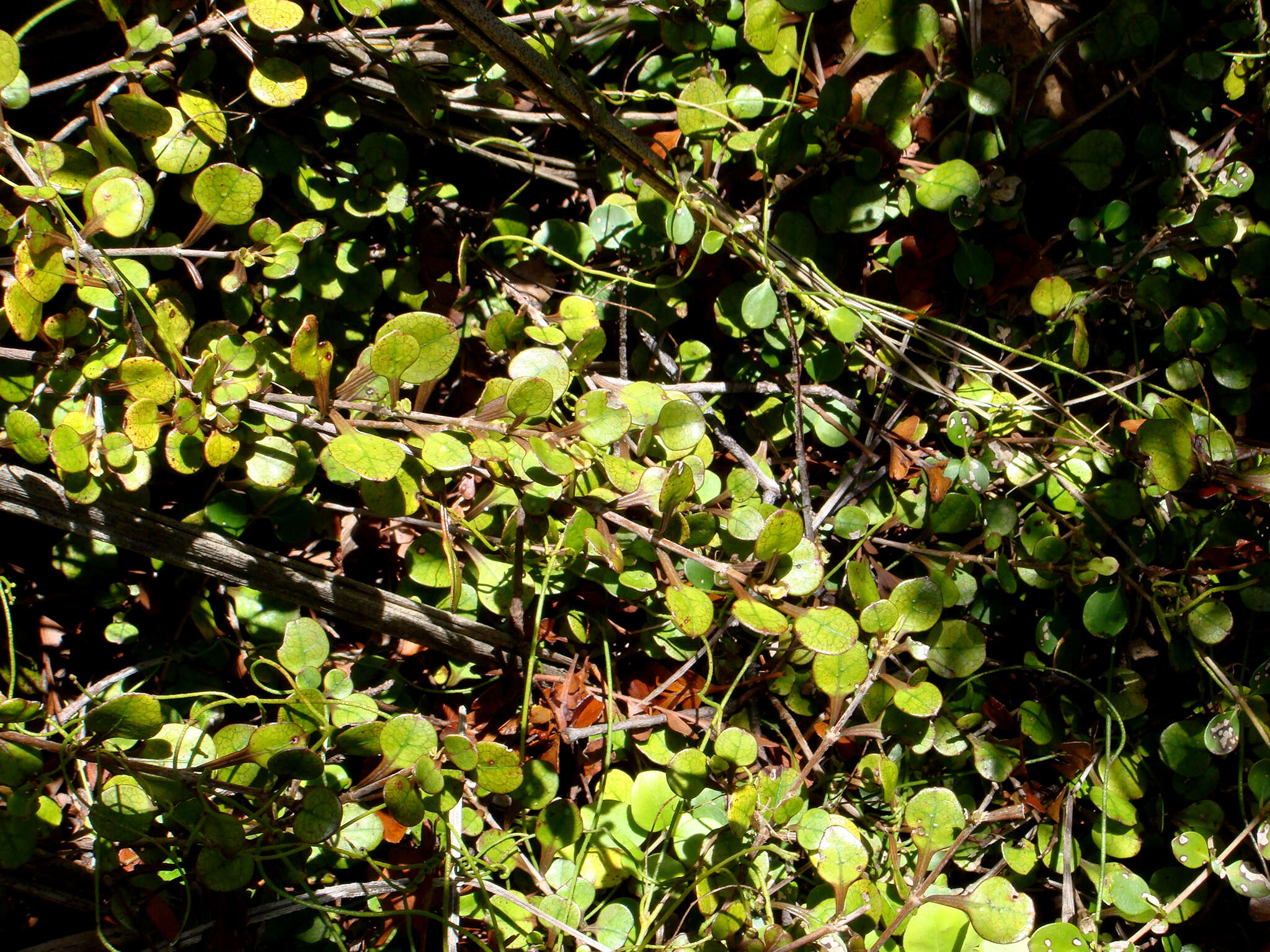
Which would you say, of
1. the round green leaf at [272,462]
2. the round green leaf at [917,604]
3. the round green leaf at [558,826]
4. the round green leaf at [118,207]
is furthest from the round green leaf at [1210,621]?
the round green leaf at [118,207]

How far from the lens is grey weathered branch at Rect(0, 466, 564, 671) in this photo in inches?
45.1

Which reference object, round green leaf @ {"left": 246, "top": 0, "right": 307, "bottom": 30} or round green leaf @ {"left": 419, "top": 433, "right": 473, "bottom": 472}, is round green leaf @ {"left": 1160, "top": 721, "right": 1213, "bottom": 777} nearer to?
round green leaf @ {"left": 419, "top": 433, "right": 473, "bottom": 472}

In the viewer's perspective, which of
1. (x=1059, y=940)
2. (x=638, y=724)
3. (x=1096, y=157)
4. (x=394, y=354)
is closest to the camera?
(x=394, y=354)

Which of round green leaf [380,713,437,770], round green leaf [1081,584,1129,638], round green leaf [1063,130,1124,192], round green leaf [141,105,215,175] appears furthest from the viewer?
round green leaf [1063,130,1124,192]

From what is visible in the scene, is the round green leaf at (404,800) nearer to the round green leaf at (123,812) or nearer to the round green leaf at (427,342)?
the round green leaf at (123,812)

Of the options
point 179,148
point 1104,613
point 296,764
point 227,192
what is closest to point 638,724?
point 296,764

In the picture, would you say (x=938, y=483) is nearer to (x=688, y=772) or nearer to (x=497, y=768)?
(x=688, y=772)

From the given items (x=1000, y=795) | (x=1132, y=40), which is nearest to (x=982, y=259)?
(x=1132, y=40)

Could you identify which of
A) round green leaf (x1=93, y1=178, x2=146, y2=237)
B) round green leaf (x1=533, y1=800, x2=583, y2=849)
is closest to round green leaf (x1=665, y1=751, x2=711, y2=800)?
round green leaf (x1=533, y1=800, x2=583, y2=849)

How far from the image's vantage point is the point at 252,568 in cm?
122

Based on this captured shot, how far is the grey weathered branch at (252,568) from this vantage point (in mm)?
1145

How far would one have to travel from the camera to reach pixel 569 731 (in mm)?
1274

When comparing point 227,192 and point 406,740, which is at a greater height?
point 227,192

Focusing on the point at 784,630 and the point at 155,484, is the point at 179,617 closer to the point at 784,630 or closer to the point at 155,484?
the point at 155,484
